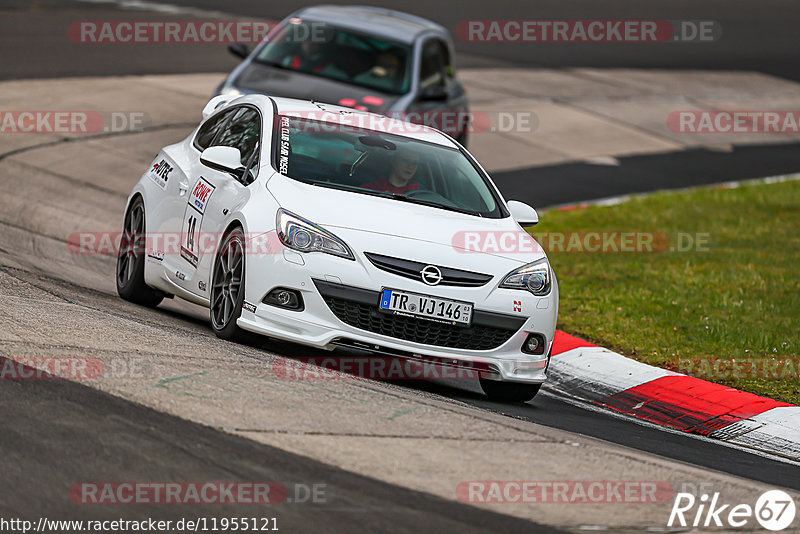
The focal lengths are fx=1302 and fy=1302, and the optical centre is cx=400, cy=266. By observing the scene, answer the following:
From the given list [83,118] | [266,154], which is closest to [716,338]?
[266,154]

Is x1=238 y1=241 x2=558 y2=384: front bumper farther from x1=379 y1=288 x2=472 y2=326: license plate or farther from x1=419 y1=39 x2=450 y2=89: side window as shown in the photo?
x1=419 y1=39 x2=450 y2=89: side window

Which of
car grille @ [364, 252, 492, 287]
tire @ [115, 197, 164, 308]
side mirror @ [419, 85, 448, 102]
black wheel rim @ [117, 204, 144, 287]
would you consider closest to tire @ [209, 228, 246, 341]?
car grille @ [364, 252, 492, 287]

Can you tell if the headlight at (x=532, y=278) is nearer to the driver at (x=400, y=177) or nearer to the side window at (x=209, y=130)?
the driver at (x=400, y=177)

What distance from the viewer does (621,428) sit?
8.05m

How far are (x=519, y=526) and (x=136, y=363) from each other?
2.44m

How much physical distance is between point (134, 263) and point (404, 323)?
284 centimetres

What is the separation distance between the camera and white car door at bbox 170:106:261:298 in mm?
8438

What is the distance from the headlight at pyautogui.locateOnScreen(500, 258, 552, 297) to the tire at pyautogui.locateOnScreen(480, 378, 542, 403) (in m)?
0.63

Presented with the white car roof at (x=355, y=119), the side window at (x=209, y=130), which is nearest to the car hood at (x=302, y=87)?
the side window at (x=209, y=130)

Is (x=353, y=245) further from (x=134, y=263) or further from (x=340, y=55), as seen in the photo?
(x=340, y=55)

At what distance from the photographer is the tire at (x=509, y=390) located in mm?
8344

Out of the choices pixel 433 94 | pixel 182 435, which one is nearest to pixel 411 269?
pixel 182 435

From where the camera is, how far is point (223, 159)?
8547mm

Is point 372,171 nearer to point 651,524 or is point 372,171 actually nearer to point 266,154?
point 266,154
